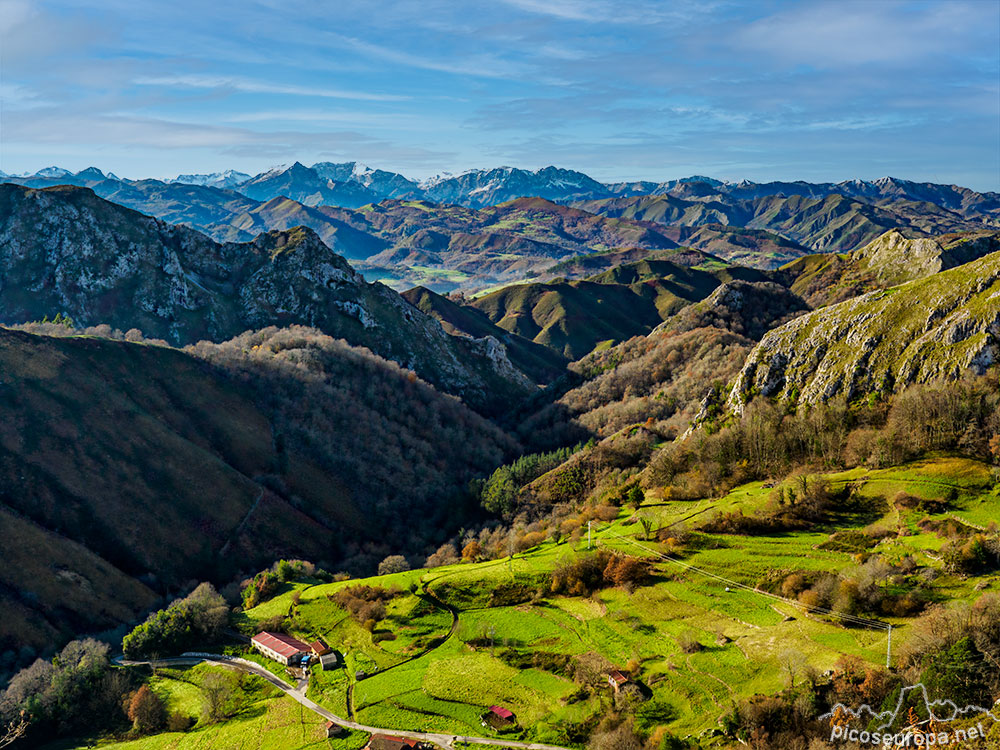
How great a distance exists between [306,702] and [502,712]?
67.9 ft

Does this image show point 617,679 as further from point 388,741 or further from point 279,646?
point 279,646

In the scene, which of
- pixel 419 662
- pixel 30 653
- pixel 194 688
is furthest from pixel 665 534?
pixel 30 653

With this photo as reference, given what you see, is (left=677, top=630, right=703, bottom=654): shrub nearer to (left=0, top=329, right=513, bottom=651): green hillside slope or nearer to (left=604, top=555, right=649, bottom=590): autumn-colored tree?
(left=604, top=555, right=649, bottom=590): autumn-colored tree

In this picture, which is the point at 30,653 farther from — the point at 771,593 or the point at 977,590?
the point at 977,590

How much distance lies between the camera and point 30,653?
84.6 m

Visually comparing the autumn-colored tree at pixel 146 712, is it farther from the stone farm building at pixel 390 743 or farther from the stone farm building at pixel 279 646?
the stone farm building at pixel 390 743

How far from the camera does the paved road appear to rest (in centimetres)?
4950

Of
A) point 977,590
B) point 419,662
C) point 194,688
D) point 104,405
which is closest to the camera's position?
point 977,590

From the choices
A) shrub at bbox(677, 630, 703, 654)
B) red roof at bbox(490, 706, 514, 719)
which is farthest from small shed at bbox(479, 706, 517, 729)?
shrub at bbox(677, 630, 703, 654)

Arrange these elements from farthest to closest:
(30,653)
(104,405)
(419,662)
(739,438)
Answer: (104,405) < (739,438) < (30,653) < (419,662)

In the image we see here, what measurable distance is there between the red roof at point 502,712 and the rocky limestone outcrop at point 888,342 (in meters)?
61.8

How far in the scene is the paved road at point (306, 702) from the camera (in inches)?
1949

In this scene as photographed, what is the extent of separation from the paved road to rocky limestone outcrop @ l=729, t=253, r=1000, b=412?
64.7 meters

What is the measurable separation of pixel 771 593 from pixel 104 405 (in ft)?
396
